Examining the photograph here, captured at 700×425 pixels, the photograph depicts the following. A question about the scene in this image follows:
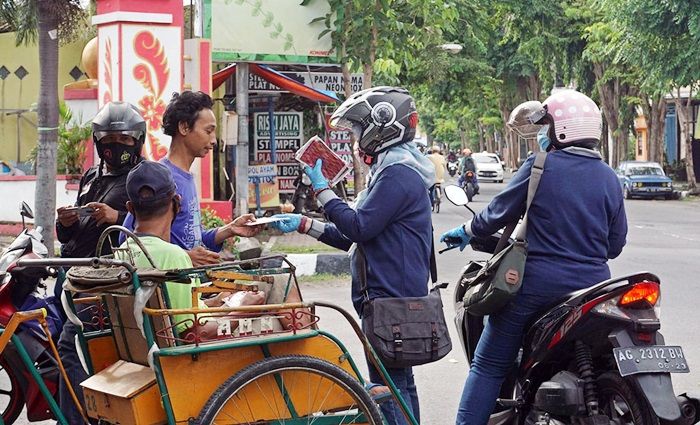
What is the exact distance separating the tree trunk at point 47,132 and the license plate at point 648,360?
8.89 metres

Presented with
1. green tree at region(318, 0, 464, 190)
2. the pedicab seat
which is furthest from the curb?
the pedicab seat

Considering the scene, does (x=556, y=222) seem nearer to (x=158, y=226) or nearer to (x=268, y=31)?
(x=158, y=226)

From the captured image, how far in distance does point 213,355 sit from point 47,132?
9059 mm

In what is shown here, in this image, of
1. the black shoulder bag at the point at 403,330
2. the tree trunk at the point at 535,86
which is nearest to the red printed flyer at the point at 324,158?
the black shoulder bag at the point at 403,330

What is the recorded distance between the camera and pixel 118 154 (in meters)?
5.01

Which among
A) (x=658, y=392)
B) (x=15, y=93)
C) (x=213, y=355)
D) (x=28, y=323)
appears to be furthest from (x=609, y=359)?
(x=15, y=93)

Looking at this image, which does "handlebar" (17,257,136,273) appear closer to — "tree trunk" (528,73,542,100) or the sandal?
the sandal

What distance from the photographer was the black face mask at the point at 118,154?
16.4 feet

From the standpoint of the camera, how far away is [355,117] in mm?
4605

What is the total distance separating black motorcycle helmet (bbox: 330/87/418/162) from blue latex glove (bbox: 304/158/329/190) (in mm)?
207

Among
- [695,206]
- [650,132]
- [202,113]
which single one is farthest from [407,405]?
[650,132]

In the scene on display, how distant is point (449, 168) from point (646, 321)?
53.8 m

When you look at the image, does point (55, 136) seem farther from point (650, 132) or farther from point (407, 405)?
point (650, 132)

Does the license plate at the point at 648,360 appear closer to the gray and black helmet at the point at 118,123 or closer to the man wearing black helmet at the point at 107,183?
the man wearing black helmet at the point at 107,183
